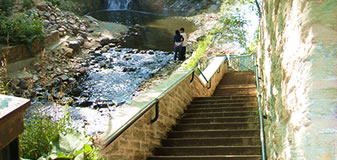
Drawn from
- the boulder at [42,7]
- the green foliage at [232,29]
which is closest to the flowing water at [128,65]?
the green foliage at [232,29]

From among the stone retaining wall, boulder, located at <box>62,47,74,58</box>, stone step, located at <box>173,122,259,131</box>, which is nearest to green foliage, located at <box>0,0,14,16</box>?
the stone retaining wall

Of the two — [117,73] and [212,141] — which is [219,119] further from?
[117,73]

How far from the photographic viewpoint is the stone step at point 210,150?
167 inches

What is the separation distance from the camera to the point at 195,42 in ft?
68.9

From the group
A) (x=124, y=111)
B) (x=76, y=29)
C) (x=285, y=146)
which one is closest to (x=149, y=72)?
(x=76, y=29)

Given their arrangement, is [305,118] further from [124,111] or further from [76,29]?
[76,29]

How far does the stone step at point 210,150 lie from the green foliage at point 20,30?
36.3 feet

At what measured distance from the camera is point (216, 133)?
501 cm

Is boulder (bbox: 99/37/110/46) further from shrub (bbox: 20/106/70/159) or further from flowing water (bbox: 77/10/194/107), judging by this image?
shrub (bbox: 20/106/70/159)

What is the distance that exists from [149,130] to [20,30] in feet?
38.5

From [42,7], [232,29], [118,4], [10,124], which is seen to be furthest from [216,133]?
[118,4]

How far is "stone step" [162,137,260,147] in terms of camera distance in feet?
14.9

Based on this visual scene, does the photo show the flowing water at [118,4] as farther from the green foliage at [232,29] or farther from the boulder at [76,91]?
the boulder at [76,91]

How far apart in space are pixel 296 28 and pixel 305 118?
24.2 inches
